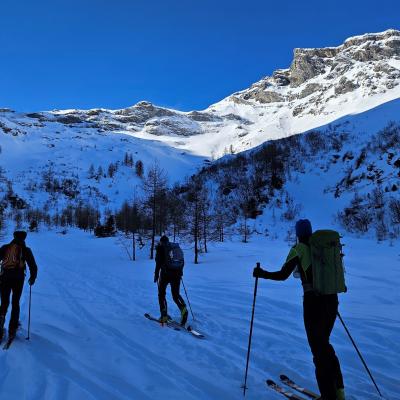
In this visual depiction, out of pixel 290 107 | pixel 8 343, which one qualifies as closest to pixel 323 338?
pixel 8 343

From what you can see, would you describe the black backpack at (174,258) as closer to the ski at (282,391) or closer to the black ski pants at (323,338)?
the ski at (282,391)

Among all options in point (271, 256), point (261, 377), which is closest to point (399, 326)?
point (261, 377)

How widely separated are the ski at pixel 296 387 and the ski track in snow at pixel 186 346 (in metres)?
0.20

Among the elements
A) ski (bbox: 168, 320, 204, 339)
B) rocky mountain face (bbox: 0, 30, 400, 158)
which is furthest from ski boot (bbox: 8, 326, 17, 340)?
rocky mountain face (bbox: 0, 30, 400, 158)

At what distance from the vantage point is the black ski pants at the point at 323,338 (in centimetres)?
432

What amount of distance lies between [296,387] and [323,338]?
1.14 meters

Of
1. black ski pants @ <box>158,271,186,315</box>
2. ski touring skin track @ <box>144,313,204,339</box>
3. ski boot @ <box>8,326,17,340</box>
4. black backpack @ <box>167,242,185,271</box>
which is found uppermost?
black backpack @ <box>167,242,185,271</box>

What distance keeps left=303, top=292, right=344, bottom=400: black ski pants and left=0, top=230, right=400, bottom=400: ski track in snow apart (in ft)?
2.50

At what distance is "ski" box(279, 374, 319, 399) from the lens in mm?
4756

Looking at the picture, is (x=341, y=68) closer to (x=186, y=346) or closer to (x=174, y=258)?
(x=174, y=258)

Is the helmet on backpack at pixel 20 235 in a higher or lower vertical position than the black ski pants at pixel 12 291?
higher

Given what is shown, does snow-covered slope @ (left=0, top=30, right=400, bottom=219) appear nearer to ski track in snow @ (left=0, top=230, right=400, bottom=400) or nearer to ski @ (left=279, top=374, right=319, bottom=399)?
ski track in snow @ (left=0, top=230, right=400, bottom=400)

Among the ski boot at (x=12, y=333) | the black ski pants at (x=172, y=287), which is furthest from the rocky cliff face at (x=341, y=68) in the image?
the ski boot at (x=12, y=333)

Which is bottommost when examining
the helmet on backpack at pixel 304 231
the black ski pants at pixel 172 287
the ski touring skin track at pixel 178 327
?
the ski touring skin track at pixel 178 327
